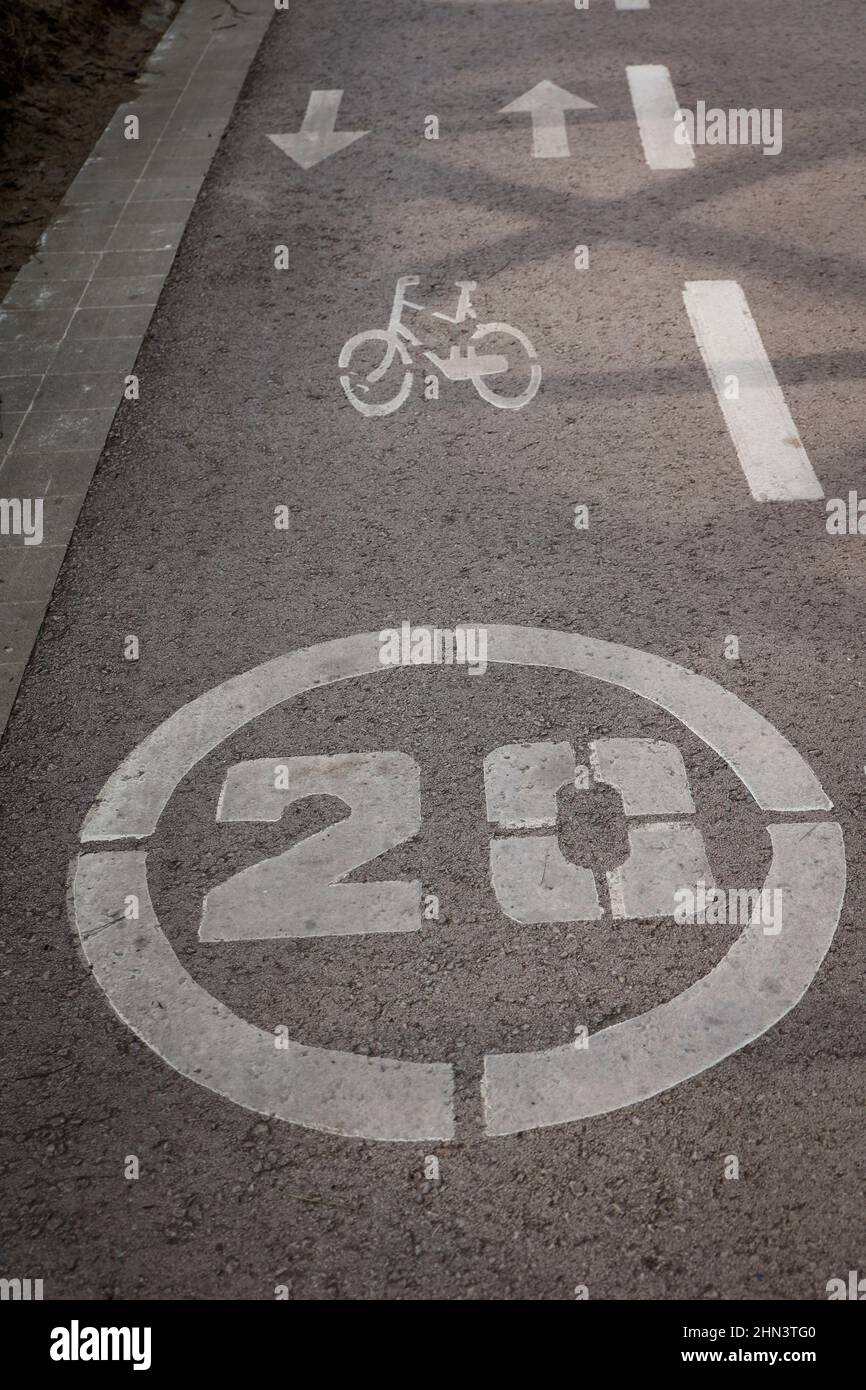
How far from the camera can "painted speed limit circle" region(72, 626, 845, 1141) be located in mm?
3854

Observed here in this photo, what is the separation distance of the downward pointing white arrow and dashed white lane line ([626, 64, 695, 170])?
2162mm

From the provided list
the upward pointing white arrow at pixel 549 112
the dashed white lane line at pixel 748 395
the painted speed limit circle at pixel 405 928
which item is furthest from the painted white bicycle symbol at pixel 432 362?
the upward pointing white arrow at pixel 549 112

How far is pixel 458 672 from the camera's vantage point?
5.37 m

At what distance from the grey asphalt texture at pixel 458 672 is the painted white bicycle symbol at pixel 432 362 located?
11 cm

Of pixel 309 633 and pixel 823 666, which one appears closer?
pixel 823 666

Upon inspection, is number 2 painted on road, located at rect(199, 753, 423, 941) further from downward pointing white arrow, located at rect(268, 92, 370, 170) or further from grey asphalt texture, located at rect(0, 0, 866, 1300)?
downward pointing white arrow, located at rect(268, 92, 370, 170)

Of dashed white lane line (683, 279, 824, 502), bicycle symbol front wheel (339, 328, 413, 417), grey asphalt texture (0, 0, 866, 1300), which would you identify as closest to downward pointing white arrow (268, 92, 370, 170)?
grey asphalt texture (0, 0, 866, 1300)

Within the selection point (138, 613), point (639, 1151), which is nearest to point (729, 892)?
point (639, 1151)

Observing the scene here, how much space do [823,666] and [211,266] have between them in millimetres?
5257

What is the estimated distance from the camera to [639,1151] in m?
3.67

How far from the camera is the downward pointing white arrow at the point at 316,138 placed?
32.9 feet

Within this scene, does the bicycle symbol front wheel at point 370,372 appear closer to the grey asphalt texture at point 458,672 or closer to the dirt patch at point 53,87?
the grey asphalt texture at point 458,672
